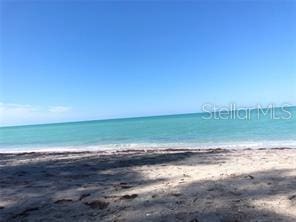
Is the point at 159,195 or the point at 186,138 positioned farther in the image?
the point at 186,138

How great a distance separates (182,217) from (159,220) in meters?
0.24

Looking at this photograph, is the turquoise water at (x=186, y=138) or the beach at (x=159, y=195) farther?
the turquoise water at (x=186, y=138)

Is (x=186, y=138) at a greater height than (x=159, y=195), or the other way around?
(x=159, y=195)

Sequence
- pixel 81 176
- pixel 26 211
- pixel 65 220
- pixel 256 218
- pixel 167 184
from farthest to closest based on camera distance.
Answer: pixel 81 176, pixel 167 184, pixel 26 211, pixel 65 220, pixel 256 218

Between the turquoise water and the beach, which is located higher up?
the beach

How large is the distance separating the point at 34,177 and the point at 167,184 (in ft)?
9.24

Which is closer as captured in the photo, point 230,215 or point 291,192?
point 230,215

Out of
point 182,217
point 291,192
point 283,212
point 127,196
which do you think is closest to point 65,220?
point 127,196

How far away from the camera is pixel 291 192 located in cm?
393

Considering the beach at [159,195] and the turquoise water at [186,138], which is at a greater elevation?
the beach at [159,195]

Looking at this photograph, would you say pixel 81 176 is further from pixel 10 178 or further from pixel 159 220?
pixel 159 220

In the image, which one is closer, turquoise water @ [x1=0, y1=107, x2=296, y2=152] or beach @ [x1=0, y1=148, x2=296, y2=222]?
beach @ [x1=0, y1=148, x2=296, y2=222]

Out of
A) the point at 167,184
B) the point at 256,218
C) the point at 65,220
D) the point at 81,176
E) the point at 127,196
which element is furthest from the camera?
the point at 81,176

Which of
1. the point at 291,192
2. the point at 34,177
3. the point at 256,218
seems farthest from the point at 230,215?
the point at 34,177
